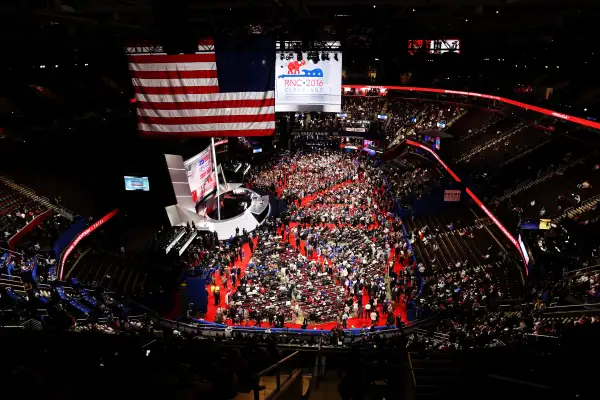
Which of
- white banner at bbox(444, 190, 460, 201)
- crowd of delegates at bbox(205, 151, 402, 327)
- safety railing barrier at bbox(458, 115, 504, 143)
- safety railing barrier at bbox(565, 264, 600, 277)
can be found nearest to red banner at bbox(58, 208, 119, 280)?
crowd of delegates at bbox(205, 151, 402, 327)

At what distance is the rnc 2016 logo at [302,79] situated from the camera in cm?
2362

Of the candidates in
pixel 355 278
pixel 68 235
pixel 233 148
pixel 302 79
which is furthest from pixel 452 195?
pixel 233 148

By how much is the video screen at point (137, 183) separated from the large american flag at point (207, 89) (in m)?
13.7

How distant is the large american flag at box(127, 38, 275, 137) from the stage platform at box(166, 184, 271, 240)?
14662 millimetres

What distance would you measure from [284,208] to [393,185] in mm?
8913

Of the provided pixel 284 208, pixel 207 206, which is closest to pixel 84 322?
pixel 207 206

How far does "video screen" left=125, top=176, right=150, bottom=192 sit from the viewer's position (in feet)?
80.7

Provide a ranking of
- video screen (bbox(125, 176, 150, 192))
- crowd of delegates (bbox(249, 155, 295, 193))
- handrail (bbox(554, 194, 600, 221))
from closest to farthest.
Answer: handrail (bbox(554, 194, 600, 221)) < video screen (bbox(125, 176, 150, 192)) < crowd of delegates (bbox(249, 155, 295, 193))

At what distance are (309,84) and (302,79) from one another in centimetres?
45

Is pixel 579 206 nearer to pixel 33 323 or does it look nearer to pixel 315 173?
pixel 33 323

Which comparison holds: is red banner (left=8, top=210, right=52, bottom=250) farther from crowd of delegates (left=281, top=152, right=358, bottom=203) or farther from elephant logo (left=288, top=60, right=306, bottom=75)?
crowd of delegates (left=281, top=152, right=358, bottom=203)

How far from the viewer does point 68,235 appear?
19.5 m
